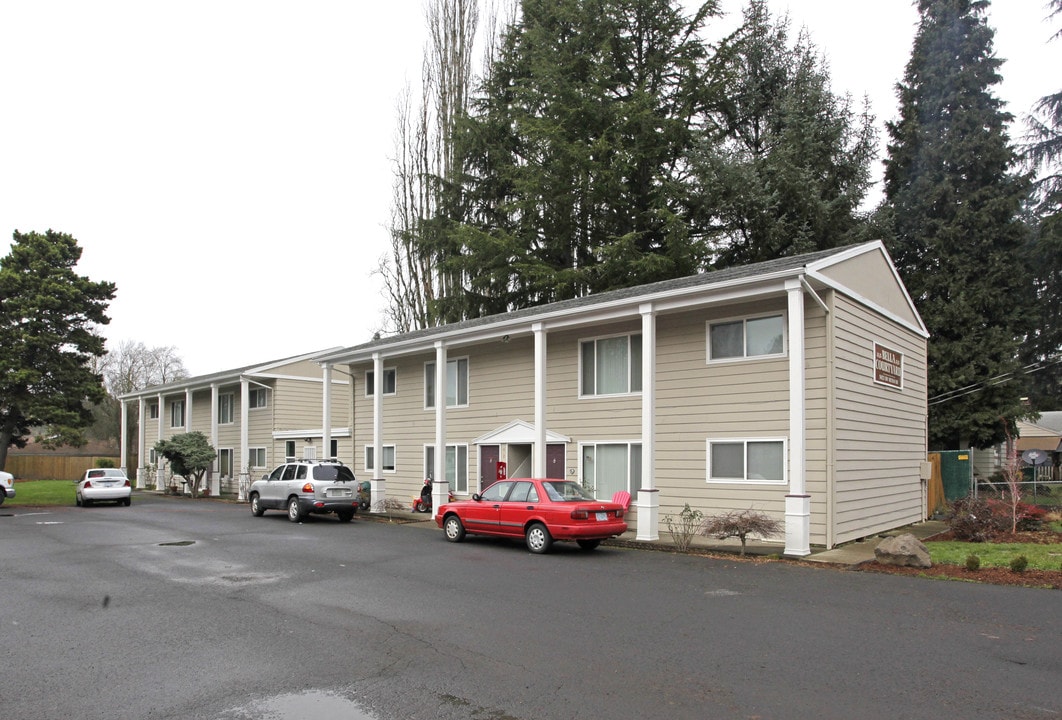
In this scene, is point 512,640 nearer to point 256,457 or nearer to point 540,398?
point 540,398

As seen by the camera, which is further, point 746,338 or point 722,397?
point 722,397

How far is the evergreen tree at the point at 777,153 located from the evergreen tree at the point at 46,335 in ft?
95.5

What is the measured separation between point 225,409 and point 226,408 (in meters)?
0.11

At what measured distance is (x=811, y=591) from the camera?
1024 centimetres

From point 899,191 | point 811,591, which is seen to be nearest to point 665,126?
point 899,191

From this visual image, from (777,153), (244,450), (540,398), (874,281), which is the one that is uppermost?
(777,153)

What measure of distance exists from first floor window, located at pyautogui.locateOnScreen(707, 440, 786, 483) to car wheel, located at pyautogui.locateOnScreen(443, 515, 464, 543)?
547 cm

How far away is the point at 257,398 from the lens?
35.0 meters

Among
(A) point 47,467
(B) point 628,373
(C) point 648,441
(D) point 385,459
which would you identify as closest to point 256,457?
(D) point 385,459

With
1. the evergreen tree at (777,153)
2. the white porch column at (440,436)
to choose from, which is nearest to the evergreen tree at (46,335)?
the white porch column at (440,436)

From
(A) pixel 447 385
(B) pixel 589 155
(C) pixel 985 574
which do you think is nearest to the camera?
(C) pixel 985 574

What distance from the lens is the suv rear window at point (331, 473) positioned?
69.9 ft

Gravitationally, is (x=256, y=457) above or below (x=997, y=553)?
below

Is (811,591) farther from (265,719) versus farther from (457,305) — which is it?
(457,305)
